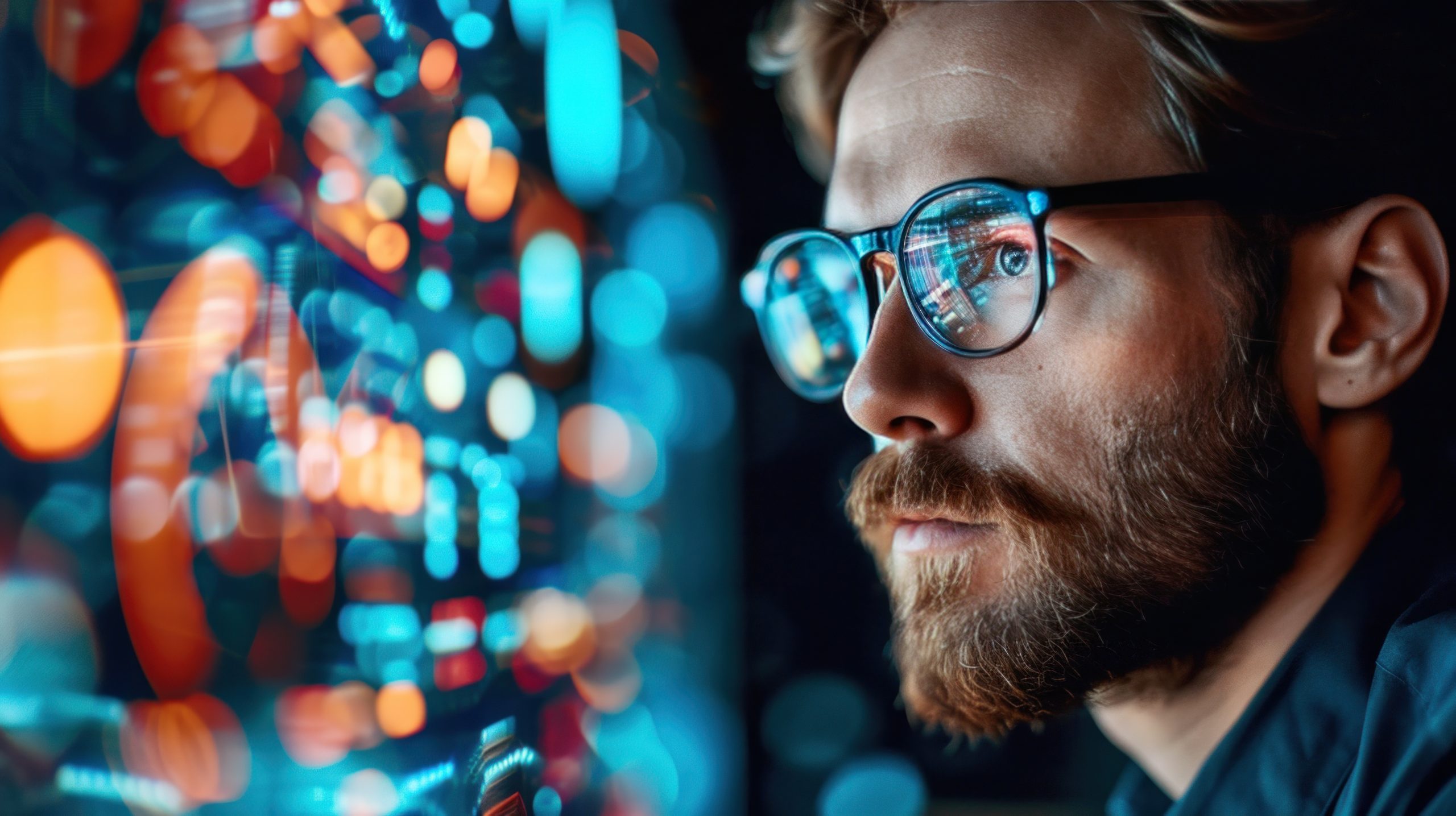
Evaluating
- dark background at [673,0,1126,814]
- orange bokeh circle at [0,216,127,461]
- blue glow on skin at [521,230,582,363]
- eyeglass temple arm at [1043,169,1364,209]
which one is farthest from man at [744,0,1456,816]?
dark background at [673,0,1126,814]

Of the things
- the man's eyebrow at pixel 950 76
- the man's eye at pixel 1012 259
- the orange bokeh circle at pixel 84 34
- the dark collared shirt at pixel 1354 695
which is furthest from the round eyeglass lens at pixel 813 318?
the orange bokeh circle at pixel 84 34

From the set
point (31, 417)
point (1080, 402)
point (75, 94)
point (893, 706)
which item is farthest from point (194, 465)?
point (893, 706)

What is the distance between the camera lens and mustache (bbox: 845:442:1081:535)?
2.55 ft

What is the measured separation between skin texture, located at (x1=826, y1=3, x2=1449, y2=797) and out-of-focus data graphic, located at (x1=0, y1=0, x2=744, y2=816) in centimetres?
41

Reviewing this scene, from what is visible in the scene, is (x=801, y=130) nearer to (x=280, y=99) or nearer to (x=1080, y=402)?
(x=1080, y=402)

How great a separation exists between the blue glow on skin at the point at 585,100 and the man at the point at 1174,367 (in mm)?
467

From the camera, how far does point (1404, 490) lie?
85 centimetres

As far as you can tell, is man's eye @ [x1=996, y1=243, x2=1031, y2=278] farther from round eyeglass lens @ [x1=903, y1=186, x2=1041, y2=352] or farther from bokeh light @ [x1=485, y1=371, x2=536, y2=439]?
bokeh light @ [x1=485, y1=371, x2=536, y2=439]

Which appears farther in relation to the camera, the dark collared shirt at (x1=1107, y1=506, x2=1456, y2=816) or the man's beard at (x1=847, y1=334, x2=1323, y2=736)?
the man's beard at (x1=847, y1=334, x2=1323, y2=736)

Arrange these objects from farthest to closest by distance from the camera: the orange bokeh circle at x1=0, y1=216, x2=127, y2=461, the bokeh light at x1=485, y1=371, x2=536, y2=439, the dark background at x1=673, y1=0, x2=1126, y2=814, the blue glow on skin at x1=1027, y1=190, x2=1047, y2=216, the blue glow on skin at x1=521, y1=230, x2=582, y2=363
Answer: the dark background at x1=673, y1=0, x2=1126, y2=814 → the blue glow on skin at x1=521, y1=230, x2=582, y2=363 → the bokeh light at x1=485, y1=371, x2=536, y2=439 → the blue glow on skin at x1=1027, y1=190, x2=1047, y2=216 → the orange bokeh circle at x1=0, y1=216, x2=127, y2=461

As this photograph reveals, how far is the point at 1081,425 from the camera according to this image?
771 millimetres

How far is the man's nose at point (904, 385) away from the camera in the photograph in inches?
31.4

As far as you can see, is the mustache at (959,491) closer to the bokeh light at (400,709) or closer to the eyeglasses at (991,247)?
the eyeglasses at (991,247)

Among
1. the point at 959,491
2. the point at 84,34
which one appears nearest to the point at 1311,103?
the point at 959,491
